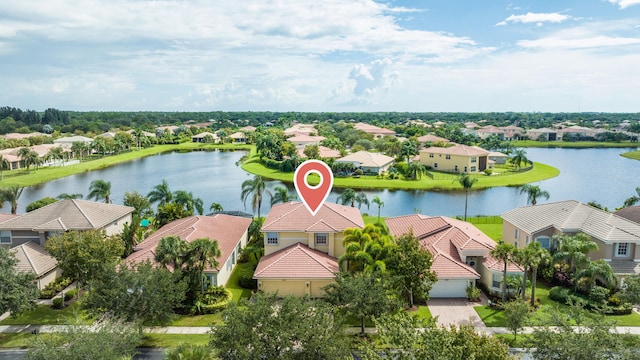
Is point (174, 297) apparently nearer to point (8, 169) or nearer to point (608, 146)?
point (8, 169)

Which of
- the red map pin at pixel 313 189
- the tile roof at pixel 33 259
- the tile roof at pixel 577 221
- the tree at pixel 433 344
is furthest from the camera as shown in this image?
the tile roof at pixel 577 221

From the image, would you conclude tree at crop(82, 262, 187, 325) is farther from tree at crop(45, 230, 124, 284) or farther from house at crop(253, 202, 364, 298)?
house at crop(253, 202, 364, 298)

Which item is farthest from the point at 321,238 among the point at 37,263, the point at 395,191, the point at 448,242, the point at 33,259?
the point at 395,191

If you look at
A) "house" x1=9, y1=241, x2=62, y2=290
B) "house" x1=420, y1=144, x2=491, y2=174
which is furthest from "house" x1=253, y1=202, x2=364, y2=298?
"house" x1=420, y1=144, x2=491, y2=174

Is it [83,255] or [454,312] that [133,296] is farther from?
[454,312]

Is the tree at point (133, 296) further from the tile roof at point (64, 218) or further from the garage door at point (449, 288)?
the garage door at point (449, 288)

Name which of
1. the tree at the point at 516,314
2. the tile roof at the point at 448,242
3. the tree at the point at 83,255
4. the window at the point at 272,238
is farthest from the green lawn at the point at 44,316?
the tree at the point at 516,314
